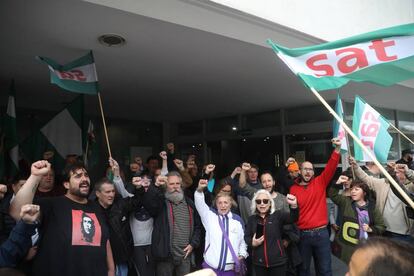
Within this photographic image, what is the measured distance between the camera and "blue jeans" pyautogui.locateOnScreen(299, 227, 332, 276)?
4.41m

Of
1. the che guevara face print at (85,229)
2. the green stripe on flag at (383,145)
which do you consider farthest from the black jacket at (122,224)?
the green stripe on flag at (383,145)

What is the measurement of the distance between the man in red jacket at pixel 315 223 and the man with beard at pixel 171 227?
152cm

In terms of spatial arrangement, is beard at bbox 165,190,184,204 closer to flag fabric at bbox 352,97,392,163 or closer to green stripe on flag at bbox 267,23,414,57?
green stripe on flag at bbox 267,23,414,57

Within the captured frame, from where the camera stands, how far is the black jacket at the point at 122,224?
3.60m

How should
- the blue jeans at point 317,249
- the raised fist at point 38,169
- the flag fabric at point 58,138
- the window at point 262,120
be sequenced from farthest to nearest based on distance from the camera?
the window at point 262,120
the flag fabric at point 58,138
the blue jeans at point 317,249
the raised fist at point 38,169

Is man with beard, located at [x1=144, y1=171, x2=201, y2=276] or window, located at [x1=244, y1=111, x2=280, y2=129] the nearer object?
man with beard, located at [x1=144, y1=171, x2=201, y2=276]

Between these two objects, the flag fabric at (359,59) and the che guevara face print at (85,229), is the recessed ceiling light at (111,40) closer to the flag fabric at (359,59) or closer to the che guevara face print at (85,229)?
the flag fabric at (359,59)

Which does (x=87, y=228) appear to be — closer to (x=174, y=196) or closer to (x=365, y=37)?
(x=174, y=196)

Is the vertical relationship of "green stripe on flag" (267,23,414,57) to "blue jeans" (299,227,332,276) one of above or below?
above

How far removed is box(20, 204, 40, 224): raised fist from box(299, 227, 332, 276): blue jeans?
3508mm

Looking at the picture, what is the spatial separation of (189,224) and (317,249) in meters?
1.86

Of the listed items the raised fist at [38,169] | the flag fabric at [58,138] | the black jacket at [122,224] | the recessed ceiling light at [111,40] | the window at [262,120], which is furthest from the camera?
the window at [262,120]

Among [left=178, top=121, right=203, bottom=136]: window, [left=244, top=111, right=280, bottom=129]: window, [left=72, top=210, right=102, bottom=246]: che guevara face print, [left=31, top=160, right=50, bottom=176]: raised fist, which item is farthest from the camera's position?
[left=178, top=121, right=203, bottom=136]: window

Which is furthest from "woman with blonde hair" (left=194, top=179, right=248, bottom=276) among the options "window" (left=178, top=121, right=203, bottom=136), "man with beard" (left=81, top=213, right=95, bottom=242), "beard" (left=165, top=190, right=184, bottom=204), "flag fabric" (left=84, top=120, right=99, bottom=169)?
"window" (left=178, top=121, right=203, bottom=136)
